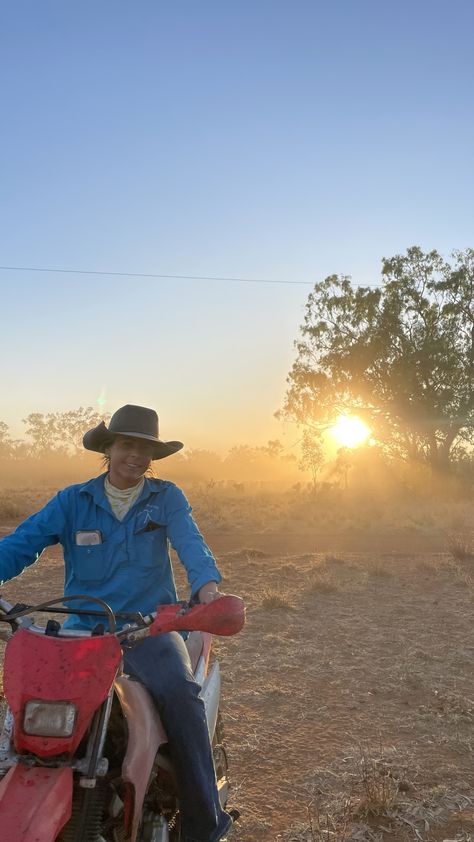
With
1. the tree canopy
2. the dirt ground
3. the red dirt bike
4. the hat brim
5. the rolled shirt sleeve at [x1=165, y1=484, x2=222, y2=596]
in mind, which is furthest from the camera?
the tree canopy

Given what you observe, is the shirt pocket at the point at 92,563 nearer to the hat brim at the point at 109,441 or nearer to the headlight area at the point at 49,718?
the hat brim at the point at 109,441

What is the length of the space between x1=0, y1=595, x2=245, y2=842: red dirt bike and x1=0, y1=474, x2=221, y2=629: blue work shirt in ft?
2.35

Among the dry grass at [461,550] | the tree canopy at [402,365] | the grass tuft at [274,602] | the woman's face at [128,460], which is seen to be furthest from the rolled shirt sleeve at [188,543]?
the tree canopy at [402,365]

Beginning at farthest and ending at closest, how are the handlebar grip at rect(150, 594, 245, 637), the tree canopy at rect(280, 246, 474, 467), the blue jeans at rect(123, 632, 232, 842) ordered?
1. the tree canopy at rect(280, 246, 474, 467)
2. the blue jeans at rect(123, 632, 232, 842)
3. the handlebar grip at rect(150, 594, 245, 637)

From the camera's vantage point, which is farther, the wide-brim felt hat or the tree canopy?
the tree canopy

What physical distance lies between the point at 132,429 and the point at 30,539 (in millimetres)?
729

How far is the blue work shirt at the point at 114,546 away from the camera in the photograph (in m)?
3.02

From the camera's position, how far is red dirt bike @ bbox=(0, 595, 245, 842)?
1.77 meters

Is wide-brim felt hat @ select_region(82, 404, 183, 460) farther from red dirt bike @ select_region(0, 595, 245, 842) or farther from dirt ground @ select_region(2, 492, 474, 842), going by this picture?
dirt ground @ select_region(2, 492, 474, 842)

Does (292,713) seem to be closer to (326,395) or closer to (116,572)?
(116,572)

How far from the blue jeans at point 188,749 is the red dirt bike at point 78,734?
86 millimetres

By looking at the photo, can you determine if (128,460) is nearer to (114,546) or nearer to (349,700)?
(114,546)

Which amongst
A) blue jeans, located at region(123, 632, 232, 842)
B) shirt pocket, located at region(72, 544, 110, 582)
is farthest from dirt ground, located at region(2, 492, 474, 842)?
shirt pocket, located at region(72, 544, 110, 582)

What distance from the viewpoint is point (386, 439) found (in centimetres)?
2845
